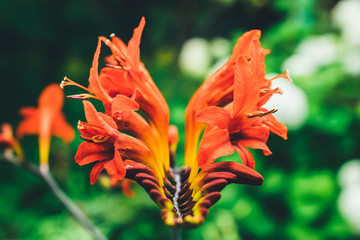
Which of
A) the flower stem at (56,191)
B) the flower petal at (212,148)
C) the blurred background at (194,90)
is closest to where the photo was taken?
the flower petal at (212,148)

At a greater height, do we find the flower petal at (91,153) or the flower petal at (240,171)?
the flower petal at (91,153)

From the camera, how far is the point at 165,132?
75 cm

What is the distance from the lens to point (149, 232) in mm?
1969

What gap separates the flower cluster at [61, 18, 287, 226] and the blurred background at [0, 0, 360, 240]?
0.65 metres

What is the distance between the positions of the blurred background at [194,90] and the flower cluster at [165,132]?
65cm

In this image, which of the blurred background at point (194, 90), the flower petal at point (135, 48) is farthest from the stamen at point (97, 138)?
the blurred background at point (194, 90)

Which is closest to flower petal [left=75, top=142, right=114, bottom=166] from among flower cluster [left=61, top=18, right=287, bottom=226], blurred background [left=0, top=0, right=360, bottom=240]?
flower cluster [left=61, top=18, right=287, bottom=226]

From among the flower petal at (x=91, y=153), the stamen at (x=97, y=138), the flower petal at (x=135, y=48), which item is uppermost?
the flower petal at (x=135, y=48)

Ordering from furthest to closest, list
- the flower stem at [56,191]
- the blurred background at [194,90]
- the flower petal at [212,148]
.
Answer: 1. the blurred background at [194,90]
2. the flower stem at [56,191]
3. the flower petal at [212,148]

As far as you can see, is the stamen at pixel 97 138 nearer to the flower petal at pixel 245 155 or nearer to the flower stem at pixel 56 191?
the flower petal at pixel 245 155

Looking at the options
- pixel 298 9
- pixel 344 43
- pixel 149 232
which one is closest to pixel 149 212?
pixel 149 232

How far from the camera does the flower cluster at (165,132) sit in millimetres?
564

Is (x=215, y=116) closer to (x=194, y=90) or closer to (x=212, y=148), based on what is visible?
(x=212, y=148)

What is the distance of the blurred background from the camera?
6.56 feet
